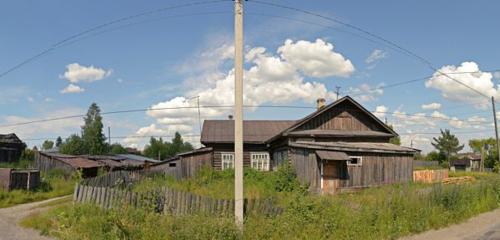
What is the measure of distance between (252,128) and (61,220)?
21359 millimetres

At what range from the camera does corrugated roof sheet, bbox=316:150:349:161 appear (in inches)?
741

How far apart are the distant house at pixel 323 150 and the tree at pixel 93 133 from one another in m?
36.9

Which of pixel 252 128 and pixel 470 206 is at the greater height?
pixel 252 128

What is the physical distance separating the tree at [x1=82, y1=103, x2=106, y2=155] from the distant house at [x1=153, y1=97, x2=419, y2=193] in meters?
36.9

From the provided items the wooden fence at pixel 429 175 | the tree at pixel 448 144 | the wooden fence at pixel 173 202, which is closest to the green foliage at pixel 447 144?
the tree at pixel 448 144

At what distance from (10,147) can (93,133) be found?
20469mm

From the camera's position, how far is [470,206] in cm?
1381

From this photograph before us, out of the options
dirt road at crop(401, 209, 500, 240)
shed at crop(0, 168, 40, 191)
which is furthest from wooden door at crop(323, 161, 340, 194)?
shed at crop(0, 168, 40, 191)

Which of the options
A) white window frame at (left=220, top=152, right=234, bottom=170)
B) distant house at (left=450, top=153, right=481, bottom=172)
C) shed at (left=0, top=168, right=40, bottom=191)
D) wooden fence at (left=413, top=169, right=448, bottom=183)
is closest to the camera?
shed at (left=0, top=168, right=40, bottom=191)

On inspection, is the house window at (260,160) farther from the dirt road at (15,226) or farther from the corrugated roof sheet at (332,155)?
the dirt road at (15,226)

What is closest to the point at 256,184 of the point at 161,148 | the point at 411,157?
the point at 411,157

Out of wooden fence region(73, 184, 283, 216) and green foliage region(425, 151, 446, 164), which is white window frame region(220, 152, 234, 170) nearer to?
wooden fence region(73, 184, 283, 216)

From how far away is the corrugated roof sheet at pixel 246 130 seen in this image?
93.8ft

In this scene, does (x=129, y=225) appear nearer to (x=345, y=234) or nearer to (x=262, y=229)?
(x=262, y=229)
